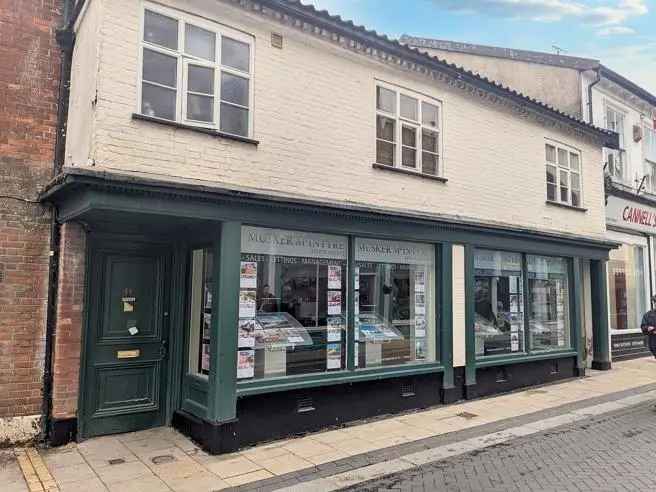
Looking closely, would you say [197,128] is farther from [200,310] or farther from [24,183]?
[200,310]

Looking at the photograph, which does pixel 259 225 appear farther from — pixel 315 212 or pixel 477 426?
pixel 477 426

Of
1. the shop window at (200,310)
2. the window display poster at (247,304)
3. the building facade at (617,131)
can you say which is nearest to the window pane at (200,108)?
the shop window at (200,310)

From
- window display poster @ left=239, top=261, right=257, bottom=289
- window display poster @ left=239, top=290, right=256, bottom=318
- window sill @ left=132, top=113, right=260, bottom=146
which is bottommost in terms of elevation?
window display poster @ left=239, top=290, right=256, bottom=318

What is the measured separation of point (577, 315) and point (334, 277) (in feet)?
21.4

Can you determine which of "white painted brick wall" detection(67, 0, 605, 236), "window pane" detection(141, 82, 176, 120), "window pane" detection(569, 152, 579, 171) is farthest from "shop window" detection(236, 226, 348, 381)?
"window pane" detection(569, 152, 579, 171)

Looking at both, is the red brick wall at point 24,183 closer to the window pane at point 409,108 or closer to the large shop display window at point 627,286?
the window pane at point 409,108

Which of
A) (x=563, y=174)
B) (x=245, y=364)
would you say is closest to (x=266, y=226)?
(x=245, y=364)

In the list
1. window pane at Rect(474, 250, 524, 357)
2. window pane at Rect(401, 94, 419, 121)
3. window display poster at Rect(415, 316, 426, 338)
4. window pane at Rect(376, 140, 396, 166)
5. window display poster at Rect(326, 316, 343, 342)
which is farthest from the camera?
window pane at Rect(474, 250, 524, 357)

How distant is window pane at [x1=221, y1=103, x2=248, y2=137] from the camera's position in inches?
256

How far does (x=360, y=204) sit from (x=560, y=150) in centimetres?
616

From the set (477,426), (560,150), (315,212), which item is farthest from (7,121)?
(560,150)

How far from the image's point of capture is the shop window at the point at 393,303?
7.88 metres

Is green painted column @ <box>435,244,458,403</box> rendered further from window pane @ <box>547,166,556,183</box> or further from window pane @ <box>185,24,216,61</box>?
window pane @ <box>185,24,216,61</box>

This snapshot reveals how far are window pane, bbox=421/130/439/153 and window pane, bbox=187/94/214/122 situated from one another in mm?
3878
